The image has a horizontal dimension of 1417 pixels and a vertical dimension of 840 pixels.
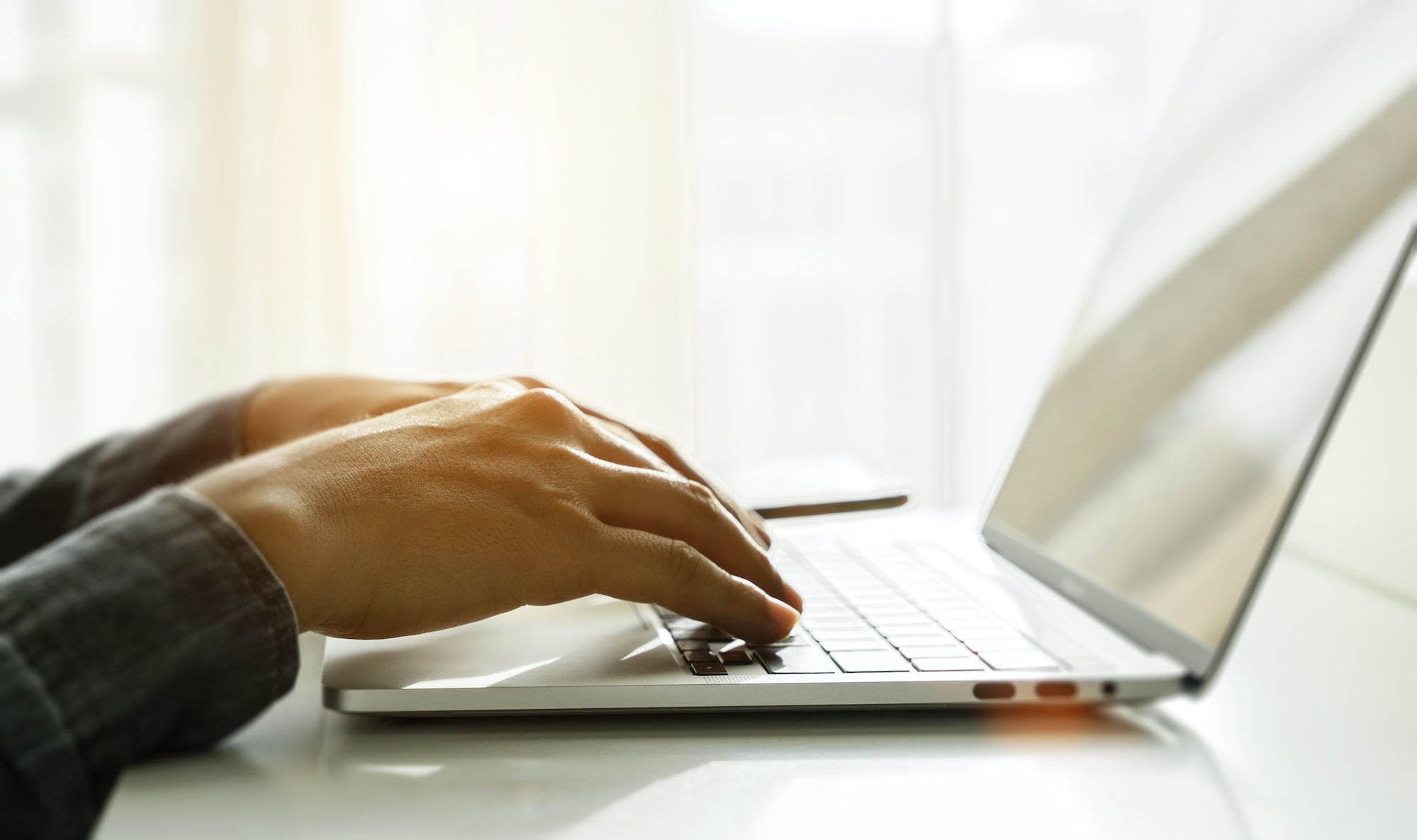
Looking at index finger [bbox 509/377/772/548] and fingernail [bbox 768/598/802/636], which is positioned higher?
index finger [bbox 509/377/772/548]

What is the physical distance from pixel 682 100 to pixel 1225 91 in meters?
1.41

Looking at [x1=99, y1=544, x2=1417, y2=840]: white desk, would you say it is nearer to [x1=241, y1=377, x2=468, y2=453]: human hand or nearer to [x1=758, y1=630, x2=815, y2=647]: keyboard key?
[x1=758, y1=630, x2=815, y2=647]: keyboard key

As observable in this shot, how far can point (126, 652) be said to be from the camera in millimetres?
319

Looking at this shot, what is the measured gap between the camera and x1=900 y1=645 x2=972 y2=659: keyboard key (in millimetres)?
404

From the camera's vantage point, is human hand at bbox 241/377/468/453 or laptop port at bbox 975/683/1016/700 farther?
human hand at bbox 241/377/468/453

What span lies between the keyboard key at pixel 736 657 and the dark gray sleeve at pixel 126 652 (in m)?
0.15

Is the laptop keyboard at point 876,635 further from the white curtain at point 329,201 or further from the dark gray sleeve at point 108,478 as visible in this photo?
the white curtain at point 329,201

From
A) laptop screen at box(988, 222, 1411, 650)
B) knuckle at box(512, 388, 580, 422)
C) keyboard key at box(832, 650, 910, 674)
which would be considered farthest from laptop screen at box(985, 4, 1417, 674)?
knuckle at box(512, 388, 580, 422)

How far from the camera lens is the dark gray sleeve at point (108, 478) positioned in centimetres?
72

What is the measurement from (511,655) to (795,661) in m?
0.11

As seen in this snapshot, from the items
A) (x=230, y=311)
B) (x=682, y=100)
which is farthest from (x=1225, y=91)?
(x=230, y=311)

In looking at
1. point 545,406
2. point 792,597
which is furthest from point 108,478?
point 792,597

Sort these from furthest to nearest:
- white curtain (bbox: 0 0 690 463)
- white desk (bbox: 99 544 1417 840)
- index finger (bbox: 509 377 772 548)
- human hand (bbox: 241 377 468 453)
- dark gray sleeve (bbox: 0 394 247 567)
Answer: white curtain (bbox: 0 0 690 463), dark gray sleeve (bbox: 0 394 247 567), human hand (bbox: 241 377 468 453), index finger (bbox: 509 377 772 548), white desk (bbox: 99 544 1417 840)

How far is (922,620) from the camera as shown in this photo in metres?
0.46
